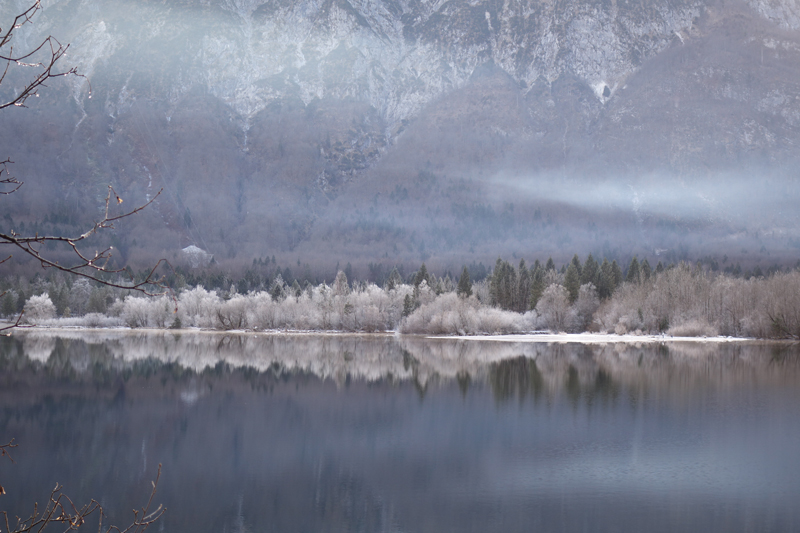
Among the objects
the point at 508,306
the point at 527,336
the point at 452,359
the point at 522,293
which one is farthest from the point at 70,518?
the point at 522,293

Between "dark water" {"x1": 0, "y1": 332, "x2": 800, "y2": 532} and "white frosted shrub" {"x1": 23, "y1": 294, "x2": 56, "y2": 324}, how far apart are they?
179ft

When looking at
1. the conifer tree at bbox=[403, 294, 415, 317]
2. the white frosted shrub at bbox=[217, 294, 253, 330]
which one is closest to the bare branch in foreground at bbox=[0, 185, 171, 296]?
→ the conifer tree at bbox=[403, 294, 415, 317]

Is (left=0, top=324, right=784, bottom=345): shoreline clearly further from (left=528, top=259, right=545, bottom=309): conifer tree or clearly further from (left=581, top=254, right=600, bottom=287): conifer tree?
(left=581, top=254, right=600, bottom=287): conifer tree

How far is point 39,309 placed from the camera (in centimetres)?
11531

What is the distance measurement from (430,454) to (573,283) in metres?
81.2

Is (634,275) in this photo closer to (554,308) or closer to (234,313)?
(554,308)

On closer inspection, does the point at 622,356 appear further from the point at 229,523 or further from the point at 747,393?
the point at 229,523

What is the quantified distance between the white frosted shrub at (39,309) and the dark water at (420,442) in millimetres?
54487

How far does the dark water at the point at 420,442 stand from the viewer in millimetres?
21938

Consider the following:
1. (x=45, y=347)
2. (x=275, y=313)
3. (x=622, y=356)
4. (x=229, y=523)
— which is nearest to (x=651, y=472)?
(x=229, y=523)

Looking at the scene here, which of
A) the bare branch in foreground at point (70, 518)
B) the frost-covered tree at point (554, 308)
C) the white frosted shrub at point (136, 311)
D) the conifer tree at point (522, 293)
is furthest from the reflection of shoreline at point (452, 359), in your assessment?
the bare branch in foreground at point (70, 518)

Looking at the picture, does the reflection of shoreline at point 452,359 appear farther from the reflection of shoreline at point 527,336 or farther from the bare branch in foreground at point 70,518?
the bare branch in foreground at point 70,518

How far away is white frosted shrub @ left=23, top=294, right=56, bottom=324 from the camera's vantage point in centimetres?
11075

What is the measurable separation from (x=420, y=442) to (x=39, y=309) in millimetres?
108134
